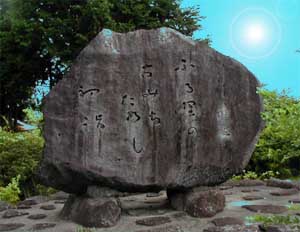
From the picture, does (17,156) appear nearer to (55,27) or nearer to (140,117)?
(140,117)

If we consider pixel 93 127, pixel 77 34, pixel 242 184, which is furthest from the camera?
pixel 77 34

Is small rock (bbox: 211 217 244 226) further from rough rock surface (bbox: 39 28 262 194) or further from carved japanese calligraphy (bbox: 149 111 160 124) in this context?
carved japanese calligraphy (bbox: 149 111 160 124)

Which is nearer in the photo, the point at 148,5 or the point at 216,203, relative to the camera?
the point at 216,203

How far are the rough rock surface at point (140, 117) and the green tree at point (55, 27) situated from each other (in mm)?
11157

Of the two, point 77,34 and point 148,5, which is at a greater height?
point 148,5

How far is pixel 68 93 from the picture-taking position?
5.72 metres

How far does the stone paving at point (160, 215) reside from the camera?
5406mm

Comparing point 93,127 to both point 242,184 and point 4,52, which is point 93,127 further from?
point 4,52

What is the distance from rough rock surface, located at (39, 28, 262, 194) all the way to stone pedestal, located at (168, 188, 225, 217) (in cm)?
19

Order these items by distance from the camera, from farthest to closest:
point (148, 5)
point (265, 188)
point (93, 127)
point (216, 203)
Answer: point (148, 5), point (265, 188), point (216, 203), point (93, 127)

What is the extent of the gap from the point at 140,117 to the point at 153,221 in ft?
4.57

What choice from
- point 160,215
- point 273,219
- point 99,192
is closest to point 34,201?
point 99,192

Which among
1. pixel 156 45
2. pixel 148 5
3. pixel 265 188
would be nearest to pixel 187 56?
pixel 156 45

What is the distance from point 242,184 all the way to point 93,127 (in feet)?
15.5
